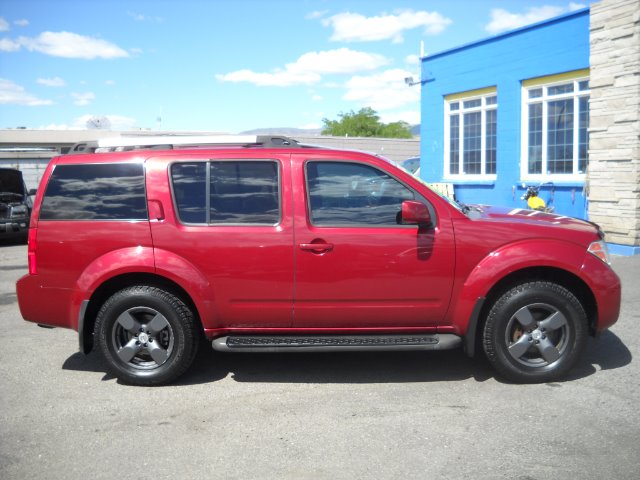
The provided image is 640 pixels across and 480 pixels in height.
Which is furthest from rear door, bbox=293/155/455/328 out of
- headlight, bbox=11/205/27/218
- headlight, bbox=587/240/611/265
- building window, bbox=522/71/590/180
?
headlight, bbox=11/205/27/218

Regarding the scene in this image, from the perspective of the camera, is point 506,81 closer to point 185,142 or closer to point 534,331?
point 534,331

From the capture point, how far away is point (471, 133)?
54.2ft

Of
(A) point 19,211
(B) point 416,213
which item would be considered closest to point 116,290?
(B) point 416,213

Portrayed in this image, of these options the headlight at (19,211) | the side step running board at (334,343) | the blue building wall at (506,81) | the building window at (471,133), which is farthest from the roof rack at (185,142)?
the headlight at (19,211)

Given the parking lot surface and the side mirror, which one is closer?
the parking lot surface

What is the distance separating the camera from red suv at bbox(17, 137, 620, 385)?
195 inches

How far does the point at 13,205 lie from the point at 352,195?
1334 cm

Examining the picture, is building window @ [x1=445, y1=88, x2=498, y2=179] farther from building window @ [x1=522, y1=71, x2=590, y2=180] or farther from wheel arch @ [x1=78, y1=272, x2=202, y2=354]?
wheel arch @ [x1=78, y1=272, x2=202, y2=354]

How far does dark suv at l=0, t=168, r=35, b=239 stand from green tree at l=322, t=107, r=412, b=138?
48.0 metres

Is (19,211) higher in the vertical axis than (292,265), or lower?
lower

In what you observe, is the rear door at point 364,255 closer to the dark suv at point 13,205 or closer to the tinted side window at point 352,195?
the tinted side window at point 352,195

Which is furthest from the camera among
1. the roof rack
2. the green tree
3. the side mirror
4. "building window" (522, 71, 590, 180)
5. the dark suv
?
the green tree

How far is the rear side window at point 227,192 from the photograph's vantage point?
5.06m

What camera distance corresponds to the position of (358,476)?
3.60 metres
